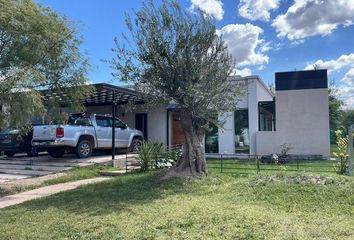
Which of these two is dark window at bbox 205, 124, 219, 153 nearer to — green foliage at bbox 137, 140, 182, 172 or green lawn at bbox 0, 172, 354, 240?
green foliage at bbox 137, 140, 182, 172

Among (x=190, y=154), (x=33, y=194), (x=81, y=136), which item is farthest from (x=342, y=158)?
(x=81, y=136)

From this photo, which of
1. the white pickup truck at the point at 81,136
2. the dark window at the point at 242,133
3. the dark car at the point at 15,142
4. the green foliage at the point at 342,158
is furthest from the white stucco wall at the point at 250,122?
the dark car at the point at 15,142

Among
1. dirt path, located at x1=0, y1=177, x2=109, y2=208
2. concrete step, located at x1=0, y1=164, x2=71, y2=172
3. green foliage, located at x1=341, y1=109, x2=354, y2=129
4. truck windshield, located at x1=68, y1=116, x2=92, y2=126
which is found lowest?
dirt path, located at x1=0, y1=177, x2=109, y2=208

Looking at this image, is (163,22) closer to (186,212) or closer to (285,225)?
(186,212)

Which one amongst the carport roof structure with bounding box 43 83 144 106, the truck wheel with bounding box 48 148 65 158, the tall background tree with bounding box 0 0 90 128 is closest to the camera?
the tall background tree with bounding box 0 0 90 128

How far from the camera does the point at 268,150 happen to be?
1591 centimetres

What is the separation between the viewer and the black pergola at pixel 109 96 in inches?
409

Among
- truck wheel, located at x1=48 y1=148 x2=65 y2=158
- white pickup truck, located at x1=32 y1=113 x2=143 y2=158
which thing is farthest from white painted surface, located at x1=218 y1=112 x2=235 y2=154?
truck wheel, located at x1=48 y1=148 x2=65 y2=158

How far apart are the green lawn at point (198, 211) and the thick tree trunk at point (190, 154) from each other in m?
0.58

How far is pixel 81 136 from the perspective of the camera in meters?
14.1

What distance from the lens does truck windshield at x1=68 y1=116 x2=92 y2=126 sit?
552 inches

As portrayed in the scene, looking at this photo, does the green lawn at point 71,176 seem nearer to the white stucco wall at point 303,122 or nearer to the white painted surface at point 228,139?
the white painted surface at point 228,139

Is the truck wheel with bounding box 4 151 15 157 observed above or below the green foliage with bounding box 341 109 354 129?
below

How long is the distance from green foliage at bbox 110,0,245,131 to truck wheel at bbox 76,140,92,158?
238 inches
